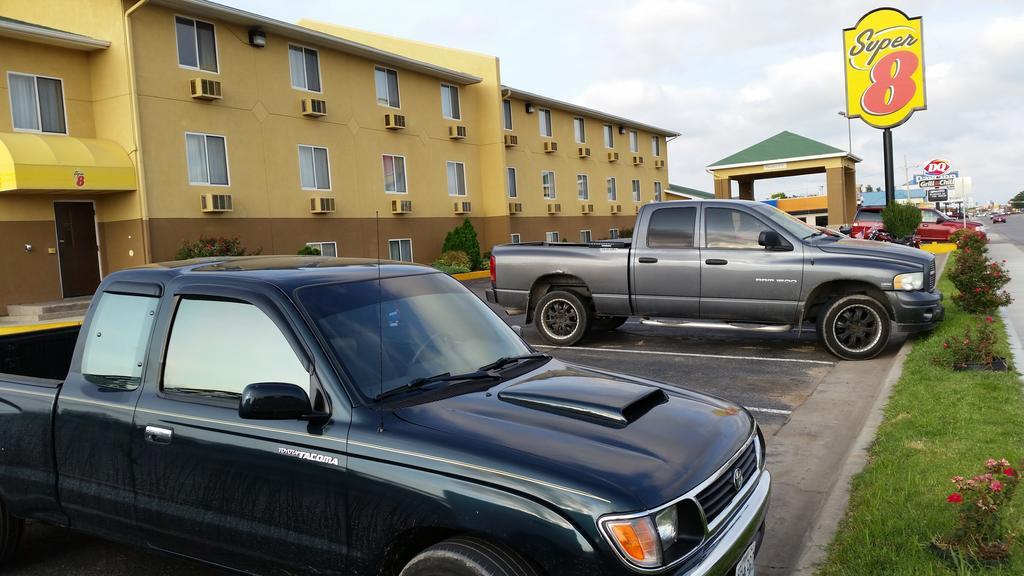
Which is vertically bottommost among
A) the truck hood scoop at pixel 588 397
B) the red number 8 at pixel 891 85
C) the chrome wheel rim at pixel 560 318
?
the chrome wheel rim at pixel 560 318

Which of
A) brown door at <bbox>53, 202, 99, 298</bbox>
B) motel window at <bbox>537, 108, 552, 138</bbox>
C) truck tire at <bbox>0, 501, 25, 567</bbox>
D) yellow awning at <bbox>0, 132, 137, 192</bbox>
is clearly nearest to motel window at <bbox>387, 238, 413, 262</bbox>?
brown door at <bbox>53, 202, 99, 298</bbox>

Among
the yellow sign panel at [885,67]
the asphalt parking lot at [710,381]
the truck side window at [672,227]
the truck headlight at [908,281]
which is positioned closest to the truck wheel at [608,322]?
the asphalt parking lot at [710,381]

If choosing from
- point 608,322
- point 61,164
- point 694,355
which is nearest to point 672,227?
point 694,355

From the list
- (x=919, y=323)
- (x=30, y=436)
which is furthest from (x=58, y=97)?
(x=919, y=323)

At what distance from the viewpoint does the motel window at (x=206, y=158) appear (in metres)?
20.3

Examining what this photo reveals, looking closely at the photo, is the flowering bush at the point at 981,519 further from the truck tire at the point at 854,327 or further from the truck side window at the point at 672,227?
the truck side window at the point at 672,227

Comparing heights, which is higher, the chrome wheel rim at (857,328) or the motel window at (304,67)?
the motel window at (304,67)

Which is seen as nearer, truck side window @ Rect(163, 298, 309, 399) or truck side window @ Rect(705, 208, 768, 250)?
truck side window @ Rect(163, 298, 309, 399)

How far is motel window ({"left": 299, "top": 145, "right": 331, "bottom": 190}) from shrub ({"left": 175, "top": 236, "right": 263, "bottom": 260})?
3870mm

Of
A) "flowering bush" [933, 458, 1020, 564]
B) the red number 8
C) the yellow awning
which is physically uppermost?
the red number 8

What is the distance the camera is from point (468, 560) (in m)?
2.75

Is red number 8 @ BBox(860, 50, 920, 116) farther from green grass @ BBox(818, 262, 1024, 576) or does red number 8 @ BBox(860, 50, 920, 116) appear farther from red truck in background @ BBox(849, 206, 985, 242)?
green grass @ BBox(818, 262, 1024, 576)

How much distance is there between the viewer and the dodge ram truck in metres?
2.79

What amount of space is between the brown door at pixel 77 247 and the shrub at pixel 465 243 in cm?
1202
